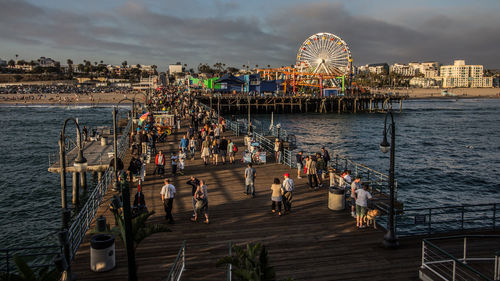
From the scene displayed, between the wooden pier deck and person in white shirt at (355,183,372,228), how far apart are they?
0.89 feet

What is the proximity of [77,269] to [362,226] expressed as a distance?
7502mm

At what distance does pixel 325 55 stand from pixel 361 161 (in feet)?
192

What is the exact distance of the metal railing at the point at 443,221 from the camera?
1033 centimetres

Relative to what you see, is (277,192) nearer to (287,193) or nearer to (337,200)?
(287,193)

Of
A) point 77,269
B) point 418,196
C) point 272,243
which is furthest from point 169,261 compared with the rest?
point 418,196

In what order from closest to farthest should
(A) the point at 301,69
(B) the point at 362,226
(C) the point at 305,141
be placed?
(B) the point at 362,226 → (C) the point at 305,141 → (A) the point at 301,69

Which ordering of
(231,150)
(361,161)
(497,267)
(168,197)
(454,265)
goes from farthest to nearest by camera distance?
(361,161) < (231,150) < (168,197) < (497,267) < (454,265)

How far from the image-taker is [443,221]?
36.0 feet

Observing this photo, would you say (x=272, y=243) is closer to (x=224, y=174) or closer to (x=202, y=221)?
(x=202, y=221)

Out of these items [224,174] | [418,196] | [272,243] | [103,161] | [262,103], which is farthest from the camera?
[262,103]

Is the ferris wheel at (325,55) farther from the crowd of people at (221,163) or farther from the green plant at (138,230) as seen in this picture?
the green plant at (138,230)

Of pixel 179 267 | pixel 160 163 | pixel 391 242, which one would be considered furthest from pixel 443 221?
pixel 160 163


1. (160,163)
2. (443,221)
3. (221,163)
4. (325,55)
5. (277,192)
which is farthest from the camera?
(325,55)

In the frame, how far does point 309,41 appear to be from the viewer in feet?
296
